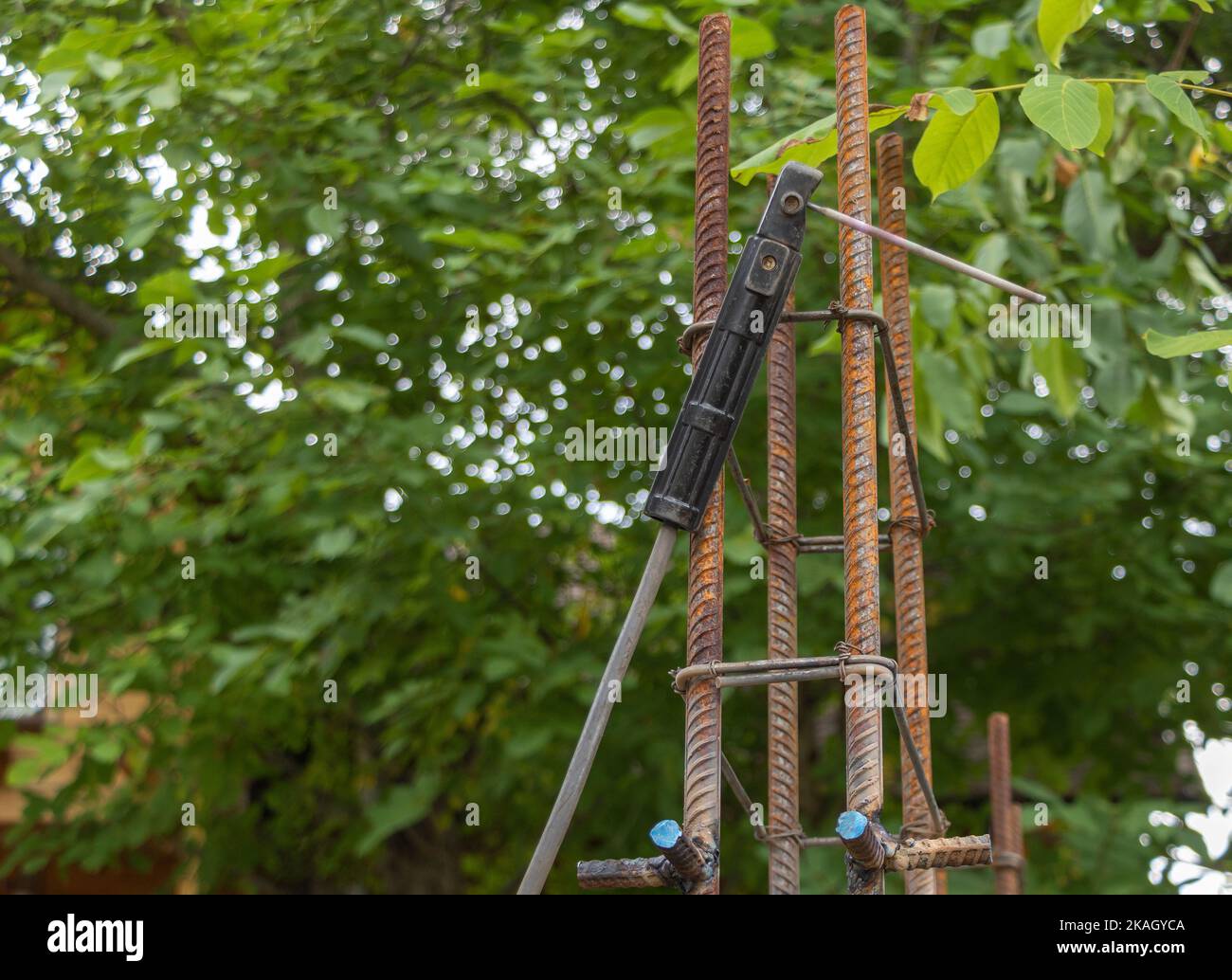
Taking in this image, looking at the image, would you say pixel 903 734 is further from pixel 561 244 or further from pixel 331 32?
pixel 331 32

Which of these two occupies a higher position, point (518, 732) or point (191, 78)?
point (191, 78)

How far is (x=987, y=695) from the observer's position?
616cm

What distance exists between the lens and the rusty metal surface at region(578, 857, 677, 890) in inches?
57.2

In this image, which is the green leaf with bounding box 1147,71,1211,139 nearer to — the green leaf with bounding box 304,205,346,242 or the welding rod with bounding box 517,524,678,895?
the welding rod with bounding box 517,524,678,895

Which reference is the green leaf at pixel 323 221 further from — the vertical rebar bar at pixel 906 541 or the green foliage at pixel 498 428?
the vertical rebar bar at pixel 906 541

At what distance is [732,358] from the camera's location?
1544 millimetres

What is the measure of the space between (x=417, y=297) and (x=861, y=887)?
458 cm

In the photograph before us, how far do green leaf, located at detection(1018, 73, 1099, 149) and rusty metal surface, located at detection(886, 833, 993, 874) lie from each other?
34.0 inches

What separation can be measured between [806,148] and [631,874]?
1014mm

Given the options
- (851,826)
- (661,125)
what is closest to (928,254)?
(851,826)

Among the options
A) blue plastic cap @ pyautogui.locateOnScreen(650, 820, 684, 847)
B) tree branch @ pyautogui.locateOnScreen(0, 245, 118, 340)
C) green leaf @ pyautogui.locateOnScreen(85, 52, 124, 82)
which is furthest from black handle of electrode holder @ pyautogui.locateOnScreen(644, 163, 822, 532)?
tree branch @ pyautogui.locateOnScreen(0, 245, 118, 340)

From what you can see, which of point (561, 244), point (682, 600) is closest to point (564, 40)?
point (561, 244)

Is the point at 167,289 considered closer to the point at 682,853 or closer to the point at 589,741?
the point at 589,741
